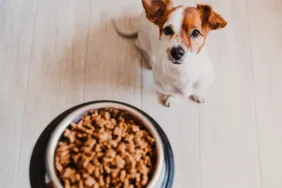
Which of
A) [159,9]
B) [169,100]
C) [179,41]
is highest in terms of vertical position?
[159,9]

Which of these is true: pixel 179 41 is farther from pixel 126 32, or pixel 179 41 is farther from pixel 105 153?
pixel 126 32

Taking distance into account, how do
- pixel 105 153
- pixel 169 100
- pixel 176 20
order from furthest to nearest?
pixel 169 100, pixel 176 20, pixel 105 153

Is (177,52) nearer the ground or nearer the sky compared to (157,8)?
nearer the ground

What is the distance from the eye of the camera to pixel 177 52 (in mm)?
979

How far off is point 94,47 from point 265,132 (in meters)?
0.77

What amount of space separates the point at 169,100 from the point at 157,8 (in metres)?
0.44

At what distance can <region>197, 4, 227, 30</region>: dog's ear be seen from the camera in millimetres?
993

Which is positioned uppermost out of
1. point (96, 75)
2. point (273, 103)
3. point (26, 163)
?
point (96, 75)

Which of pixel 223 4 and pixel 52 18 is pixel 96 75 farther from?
pixel 223 4

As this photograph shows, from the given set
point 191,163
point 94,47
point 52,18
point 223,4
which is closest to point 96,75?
point 94,47

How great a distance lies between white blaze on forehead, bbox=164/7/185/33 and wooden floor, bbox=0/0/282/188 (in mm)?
464

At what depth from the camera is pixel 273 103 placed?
141cm

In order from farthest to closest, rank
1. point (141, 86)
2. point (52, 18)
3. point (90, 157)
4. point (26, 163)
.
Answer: point (52, 18)
point (141, 86)
point (26, 163)
point (90, 157)

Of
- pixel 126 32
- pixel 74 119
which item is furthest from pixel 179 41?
pixel 126 32
